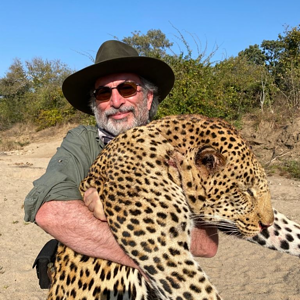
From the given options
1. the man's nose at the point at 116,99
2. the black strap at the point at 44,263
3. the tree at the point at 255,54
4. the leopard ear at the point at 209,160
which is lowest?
the black strap at the point at 44,263

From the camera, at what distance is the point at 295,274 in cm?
626

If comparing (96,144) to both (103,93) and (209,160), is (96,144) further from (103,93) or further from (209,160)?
(209,160)

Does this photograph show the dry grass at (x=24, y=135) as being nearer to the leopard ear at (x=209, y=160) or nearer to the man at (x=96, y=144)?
the man at (x=96, y=144)

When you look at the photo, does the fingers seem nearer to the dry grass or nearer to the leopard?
the leopard

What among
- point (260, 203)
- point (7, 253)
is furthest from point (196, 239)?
point (7, 253)

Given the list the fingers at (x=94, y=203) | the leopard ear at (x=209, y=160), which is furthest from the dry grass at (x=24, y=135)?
the leopard ear at (x=209, y=160)

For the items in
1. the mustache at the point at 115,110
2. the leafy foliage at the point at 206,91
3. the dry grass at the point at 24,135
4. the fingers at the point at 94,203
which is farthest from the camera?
the dry grass at the point at 24,135

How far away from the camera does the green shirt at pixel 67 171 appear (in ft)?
7.75

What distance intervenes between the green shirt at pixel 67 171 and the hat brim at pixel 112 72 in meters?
0.45

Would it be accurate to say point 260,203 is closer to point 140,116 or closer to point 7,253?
point 140,116

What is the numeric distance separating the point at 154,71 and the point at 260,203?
1813 millimetres

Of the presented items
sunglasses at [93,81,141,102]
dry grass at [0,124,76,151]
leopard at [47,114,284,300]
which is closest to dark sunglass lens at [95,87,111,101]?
sunglasses at [93,81,141,102]

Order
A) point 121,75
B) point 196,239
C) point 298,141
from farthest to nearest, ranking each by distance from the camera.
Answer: point 298,141 → point 121,75 → point 196,239

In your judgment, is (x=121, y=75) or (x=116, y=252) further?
(x=121, y=75)
